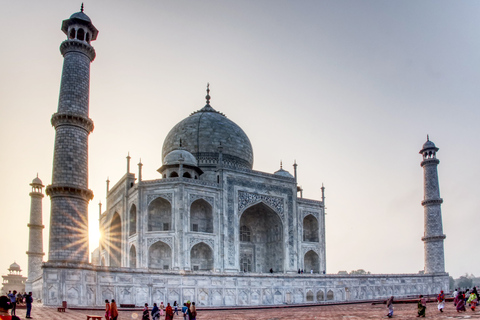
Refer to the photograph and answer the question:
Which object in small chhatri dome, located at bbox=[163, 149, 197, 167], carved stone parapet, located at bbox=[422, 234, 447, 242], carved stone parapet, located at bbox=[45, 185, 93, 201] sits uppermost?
small chhatri dome, located at bbox=[163, 149, 197, 167]

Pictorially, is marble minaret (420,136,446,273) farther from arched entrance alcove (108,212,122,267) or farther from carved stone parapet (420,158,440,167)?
arched entrance alcove (108,212,122,267)

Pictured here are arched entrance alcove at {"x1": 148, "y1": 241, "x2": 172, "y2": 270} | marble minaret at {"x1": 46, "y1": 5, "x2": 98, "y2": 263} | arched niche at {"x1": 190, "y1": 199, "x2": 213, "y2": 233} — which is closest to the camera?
marble minaret at {"x1": 46, "y1": 5, "x2": 98, "y2": 263}

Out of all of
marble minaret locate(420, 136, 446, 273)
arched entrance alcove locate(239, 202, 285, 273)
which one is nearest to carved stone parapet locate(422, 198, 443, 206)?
marble minaret locate(420, 136, 446, 273)

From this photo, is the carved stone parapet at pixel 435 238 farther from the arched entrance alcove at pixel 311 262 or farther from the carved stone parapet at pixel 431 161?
the arched entrance alcove at pixel 311 262

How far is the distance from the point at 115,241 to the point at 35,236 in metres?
6.34

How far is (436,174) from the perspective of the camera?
33406 millimetres

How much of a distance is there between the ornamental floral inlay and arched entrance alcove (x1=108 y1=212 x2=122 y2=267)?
7.53 meters

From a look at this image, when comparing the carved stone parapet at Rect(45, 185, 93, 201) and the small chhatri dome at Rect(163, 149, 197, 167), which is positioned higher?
the small chhatri dome at Rect(163, 149, 197, 167)

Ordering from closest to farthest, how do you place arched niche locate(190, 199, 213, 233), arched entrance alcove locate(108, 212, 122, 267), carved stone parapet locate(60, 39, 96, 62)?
carved stone parapet locate(60, 39, 96, 62) → arched niche locate(190, 199, 213, 233) → arched entrance alcove locate(108, 212, 122, 267)

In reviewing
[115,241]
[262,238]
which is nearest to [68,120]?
[115,241]

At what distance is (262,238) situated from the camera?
104 ft

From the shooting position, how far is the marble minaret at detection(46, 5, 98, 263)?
1797 cm

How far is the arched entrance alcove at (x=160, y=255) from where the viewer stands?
86.3 ft

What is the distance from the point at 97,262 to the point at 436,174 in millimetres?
24359
